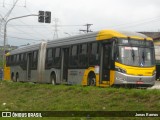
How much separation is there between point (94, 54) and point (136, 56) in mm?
2218

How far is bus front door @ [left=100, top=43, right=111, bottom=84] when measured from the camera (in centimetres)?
2017

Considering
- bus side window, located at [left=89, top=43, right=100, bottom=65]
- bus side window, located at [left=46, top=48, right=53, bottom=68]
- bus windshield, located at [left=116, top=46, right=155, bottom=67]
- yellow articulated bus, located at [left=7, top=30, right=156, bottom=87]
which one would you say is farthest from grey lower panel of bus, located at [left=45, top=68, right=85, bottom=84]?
bus windshield, located at [left=116, top=46, right=155, bottom=67]

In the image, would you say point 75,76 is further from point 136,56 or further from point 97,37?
point 136,56

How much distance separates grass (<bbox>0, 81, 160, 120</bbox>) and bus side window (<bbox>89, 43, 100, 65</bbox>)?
9.12 feet

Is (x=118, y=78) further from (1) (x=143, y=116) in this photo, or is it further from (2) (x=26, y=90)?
(1) (x=143, y=116)

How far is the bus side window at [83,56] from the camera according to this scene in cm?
2223

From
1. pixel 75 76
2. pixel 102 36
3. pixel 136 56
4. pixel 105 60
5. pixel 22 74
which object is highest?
pixel 102 36

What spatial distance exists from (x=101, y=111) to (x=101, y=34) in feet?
31.1

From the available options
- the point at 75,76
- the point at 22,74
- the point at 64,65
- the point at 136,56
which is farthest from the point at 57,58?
the point at 22,74

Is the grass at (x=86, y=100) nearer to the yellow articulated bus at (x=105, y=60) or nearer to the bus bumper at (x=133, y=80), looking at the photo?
the yellow articulated bus at (x=105, y=60)

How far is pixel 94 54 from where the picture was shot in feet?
70.2

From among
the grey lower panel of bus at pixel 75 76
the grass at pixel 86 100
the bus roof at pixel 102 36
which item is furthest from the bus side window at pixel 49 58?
the grass at pixel 86 100

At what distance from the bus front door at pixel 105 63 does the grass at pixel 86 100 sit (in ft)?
8.50

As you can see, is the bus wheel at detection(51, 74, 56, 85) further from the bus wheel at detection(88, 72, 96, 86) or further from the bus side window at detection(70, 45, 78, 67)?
the bus wheel at detection(88, 72, 96, 86)
